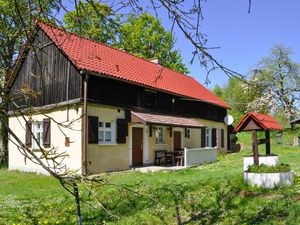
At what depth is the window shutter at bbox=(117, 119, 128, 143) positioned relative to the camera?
18828mm

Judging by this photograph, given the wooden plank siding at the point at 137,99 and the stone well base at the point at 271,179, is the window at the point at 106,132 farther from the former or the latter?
the stone well base at the point at 271,179

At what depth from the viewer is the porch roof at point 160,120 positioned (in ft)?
62.1

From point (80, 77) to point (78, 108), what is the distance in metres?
1.50

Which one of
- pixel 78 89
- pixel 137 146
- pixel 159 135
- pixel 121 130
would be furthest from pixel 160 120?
pixel 78 89

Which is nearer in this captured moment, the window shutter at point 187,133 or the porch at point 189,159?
the porch at point 189,159

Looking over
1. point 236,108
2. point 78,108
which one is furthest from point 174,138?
point 236,108

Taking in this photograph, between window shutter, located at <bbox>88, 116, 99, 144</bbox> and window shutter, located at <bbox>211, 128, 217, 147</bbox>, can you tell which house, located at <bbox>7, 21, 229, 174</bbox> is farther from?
window shutter, located at <bbox>211, 128, 217, 147</bbox>

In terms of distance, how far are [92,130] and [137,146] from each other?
412cm

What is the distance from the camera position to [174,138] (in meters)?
24.1

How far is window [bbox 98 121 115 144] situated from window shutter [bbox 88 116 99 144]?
603 millimetres

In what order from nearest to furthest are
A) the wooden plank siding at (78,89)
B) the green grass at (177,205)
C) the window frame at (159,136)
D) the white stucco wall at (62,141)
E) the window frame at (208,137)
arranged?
the green grass at (177,205)
the white stucco wall at (62,141)
the wooden plank siding at (78,89)
the window frame at (159,136)
the window frame at (208,137)

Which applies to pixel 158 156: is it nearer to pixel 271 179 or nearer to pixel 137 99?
pixel 137 99

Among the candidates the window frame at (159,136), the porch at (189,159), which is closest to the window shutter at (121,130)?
the porch at (189,159)

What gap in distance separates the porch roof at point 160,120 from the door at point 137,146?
3.97 feet
